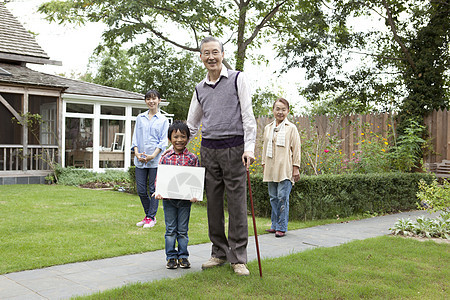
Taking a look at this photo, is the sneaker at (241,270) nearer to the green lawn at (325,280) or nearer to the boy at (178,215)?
the green lawn at (325,280)

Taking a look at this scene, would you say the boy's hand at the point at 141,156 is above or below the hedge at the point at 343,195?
above

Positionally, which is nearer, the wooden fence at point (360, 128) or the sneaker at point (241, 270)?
the sneaker at point (241, 270)

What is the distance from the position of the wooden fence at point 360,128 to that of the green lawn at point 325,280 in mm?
4986

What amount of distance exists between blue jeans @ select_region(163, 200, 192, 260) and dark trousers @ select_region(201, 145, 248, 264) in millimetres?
264

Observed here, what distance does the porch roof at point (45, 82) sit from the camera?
1368 cm

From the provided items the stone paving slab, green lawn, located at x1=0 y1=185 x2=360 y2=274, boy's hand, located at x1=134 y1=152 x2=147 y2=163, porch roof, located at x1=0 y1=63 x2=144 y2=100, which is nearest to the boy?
the stone paving slab

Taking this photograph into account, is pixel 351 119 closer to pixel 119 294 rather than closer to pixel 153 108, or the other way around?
pixel 153 108

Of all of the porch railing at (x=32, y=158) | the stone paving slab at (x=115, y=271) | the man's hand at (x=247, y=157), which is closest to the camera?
the stone paving slab at (x=115, y=271)

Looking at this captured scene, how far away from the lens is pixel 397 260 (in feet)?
15.6

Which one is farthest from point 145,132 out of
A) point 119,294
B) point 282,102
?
point 119,294

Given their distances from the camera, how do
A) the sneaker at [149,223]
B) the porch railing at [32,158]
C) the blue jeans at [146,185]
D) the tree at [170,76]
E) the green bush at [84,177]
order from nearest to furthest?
the blue jeans at [146,185], the sneaker at [149,223], the green bush at [84,177], the porch railing at [32,158], the tree at [170,76]

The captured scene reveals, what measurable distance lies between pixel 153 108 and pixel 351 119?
21.7 ft

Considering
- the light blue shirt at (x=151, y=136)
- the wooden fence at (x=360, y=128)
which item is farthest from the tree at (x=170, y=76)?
the light blue shirt at (x=151, y=136)

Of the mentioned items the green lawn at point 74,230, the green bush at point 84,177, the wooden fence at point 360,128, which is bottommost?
the green lawn at point 74,230
